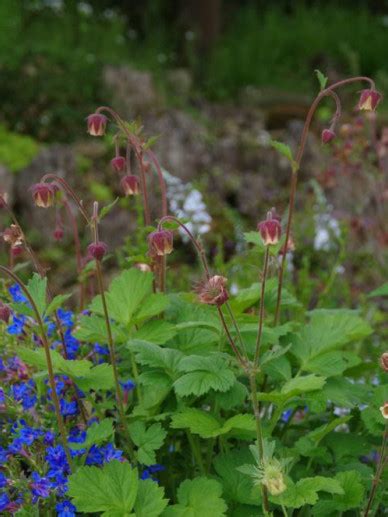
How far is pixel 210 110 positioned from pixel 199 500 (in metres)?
6.28

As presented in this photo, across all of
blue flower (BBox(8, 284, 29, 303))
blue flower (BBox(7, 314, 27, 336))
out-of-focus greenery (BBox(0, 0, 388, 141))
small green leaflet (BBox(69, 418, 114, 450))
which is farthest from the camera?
out-of-focus greenery (BBox(0, 0, 388, 141))

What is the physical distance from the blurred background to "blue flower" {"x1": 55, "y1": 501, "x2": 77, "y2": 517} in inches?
52.6

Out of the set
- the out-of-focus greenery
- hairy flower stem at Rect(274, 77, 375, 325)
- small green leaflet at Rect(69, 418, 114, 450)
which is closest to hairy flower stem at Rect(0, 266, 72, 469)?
small green leaflet at Rect(69, 418, 114, 450)

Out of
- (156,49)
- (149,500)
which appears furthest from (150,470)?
(156,49)

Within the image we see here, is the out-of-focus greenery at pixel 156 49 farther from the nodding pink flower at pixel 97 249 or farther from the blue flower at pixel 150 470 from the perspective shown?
the nodding pink flower at pixel 97 249

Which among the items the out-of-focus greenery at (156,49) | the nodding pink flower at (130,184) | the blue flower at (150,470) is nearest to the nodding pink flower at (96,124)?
the nodding pink flower at (130,184)

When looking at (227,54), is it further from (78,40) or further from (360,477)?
(360,477)

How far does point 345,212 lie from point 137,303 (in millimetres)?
3289

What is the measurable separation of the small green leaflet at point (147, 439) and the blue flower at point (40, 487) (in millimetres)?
184

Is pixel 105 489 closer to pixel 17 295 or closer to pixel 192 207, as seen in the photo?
pixel 17 295

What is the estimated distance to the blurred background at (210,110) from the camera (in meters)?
4.50

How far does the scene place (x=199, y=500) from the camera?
5.60 ft

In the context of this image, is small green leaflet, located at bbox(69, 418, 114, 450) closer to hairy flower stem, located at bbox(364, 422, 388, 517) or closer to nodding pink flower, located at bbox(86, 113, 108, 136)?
hairy flower stem, located at bbox(364, 422, 388, 517)

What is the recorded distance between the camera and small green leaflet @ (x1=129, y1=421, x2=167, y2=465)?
1771 millimetres
